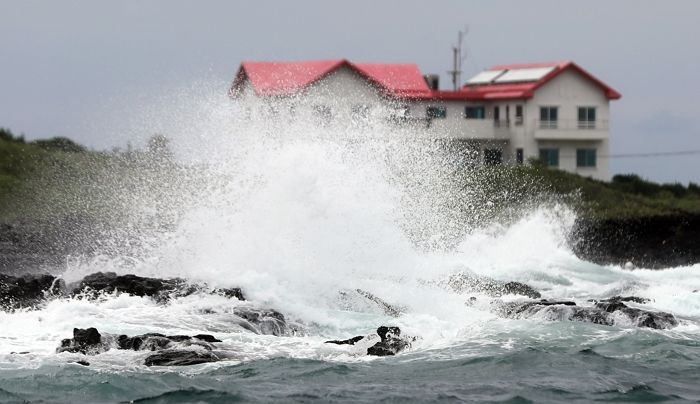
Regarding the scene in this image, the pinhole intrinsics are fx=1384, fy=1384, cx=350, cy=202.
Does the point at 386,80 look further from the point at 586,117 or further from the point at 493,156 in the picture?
the point at 586,117

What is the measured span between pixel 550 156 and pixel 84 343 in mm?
49494

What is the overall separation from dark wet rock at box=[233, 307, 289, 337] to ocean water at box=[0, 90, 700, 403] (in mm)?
303

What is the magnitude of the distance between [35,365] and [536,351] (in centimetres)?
785

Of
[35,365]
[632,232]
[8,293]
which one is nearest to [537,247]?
[632,232]

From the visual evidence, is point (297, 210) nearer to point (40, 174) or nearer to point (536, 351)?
point (536, 351)

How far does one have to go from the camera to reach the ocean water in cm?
1922

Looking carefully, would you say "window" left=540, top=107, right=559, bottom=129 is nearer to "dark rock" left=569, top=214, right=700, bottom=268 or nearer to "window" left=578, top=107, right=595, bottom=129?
"window" left=578, top=107, right=595, bottom=129

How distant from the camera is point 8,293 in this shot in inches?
1019

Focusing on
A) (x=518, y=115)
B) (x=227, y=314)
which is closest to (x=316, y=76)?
(x=518, y=115)

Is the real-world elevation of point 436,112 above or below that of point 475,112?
below

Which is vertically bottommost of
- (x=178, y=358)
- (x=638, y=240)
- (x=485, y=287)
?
(x=178, y=358)

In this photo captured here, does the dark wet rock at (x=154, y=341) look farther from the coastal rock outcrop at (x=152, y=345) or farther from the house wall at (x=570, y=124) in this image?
the house wall at (x=570, y=124)

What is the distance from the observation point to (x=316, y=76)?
211 feet

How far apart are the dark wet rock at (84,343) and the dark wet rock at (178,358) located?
1112 mm
